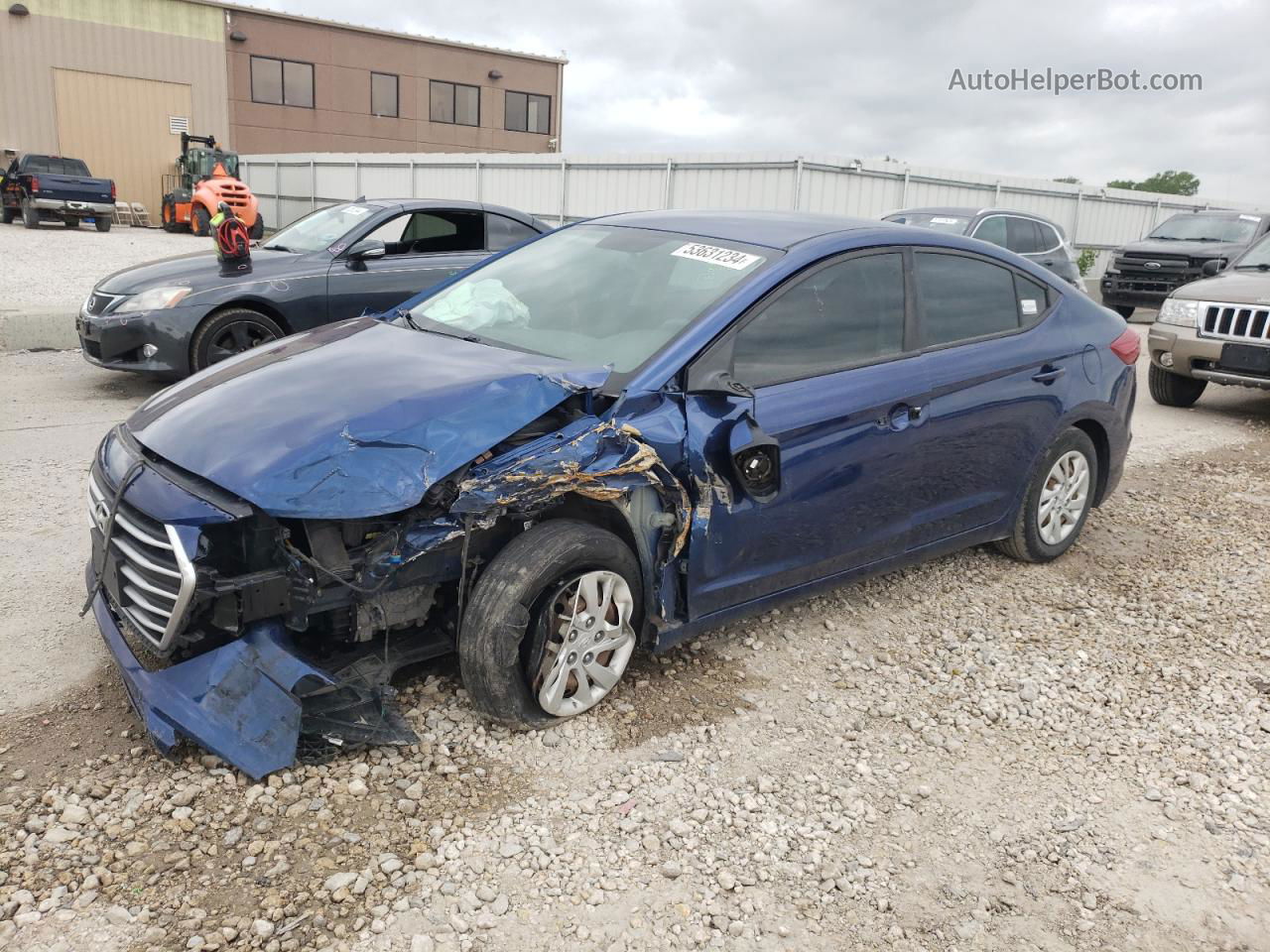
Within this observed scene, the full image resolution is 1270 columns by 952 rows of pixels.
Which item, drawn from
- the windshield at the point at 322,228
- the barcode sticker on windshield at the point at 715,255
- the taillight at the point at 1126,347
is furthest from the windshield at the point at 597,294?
the windshield at the point at 322,228

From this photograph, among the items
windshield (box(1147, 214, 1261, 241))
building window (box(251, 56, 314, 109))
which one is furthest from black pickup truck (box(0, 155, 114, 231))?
windshield (box(1147, 214, 1261, 241))

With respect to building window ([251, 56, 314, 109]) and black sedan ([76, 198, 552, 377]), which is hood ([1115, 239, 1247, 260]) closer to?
black sedan ([76, 198, 552, 377])

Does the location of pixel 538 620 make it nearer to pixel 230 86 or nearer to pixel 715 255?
pixel 715 255

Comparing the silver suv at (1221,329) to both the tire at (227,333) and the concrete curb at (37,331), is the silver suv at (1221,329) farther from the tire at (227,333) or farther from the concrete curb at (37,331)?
the concrete curb at (37,331)

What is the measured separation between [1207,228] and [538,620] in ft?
58.4

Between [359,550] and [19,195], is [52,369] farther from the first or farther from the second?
[19,195]

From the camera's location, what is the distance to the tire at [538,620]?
2.99 m

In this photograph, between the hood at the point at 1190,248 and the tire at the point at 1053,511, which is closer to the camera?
the tire at the point at 1053,511

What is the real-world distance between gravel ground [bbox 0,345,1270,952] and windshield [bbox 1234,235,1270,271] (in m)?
6.76

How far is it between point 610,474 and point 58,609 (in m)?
2.34

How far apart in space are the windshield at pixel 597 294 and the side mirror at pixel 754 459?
42 cm

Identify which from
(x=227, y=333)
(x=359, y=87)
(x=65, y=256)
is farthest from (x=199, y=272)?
(x=359, y=87)

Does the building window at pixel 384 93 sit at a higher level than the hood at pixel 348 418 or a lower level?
higher

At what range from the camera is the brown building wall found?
36.1 metres
